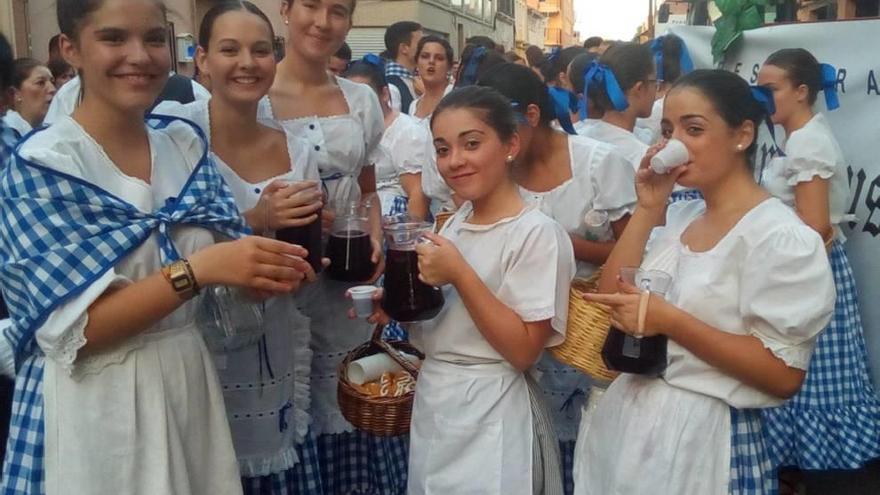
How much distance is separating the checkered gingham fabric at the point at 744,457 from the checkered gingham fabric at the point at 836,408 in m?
2.00

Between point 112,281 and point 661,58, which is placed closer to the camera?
point 112,281

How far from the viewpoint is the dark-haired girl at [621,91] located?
4047 mm

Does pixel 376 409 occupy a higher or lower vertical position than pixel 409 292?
lower

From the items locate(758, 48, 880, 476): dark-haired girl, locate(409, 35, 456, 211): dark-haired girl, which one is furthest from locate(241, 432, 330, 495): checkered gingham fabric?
locate(409, 35, 456, 211): dark-haired girl

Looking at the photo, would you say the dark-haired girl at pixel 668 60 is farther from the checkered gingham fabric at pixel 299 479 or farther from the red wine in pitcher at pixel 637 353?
the red wine in pitcher at pixel 637 353

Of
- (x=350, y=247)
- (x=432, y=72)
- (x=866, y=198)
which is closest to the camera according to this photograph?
(x=350, y=247)

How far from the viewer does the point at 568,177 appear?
3.11 meters

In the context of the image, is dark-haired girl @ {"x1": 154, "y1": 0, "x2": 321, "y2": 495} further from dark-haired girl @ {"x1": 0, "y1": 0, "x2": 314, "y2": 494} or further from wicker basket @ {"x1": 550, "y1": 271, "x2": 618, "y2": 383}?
wicker basket @ {"x1": 550, "y1": 271, "x2": 618, "y2": 383}

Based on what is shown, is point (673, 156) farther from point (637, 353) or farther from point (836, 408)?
point (836, 408)

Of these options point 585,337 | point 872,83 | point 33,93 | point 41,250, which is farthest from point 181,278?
point 33,93

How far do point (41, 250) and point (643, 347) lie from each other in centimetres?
145

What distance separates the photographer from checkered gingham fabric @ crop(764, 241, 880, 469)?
3949 mm

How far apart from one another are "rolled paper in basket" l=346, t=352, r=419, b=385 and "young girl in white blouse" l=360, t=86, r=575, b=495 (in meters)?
0.18

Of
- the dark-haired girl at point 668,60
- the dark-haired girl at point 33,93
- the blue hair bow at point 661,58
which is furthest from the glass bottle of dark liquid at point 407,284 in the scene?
the dark-haired girl at point 33,93
